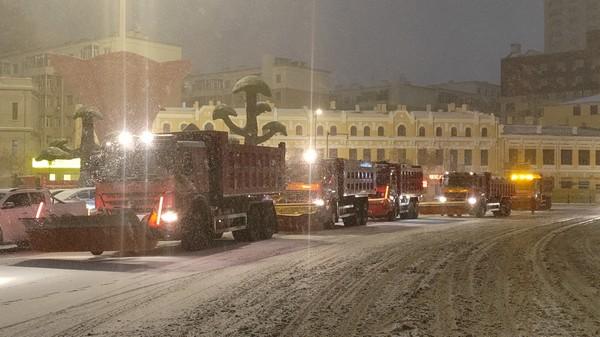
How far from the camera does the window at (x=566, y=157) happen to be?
9394cm

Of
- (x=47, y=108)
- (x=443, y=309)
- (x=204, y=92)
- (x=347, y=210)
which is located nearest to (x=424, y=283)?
(x=443, y=309)

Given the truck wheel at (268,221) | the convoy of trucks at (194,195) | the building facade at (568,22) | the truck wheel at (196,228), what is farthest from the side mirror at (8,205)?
the building facade at (568,22)

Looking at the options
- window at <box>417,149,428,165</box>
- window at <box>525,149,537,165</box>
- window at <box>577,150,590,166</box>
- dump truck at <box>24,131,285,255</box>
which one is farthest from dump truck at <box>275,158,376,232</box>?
window at <box>577,150,590,166</box>

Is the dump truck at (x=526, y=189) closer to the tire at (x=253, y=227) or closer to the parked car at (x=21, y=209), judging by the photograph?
the tire at (x=253, y=227)

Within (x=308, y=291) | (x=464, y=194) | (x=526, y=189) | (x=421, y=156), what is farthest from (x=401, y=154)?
(x=308, y=291)

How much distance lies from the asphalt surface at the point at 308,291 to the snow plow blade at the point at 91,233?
0.42 m

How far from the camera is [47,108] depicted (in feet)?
293

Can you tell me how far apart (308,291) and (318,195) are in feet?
49.8

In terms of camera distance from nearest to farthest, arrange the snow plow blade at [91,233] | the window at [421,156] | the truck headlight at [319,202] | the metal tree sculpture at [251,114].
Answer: the snow plow blade at [91,233] < the truck headlight at [319,202] < the metal tree sculpture at [251,114] < the window at [421,156]

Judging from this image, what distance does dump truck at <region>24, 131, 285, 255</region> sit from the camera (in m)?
17.5

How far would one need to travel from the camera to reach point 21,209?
2094 cm

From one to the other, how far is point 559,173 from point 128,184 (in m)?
82.1

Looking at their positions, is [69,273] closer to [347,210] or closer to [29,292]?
[29,292]

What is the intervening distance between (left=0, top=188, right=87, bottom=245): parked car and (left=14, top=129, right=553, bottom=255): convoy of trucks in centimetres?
55
